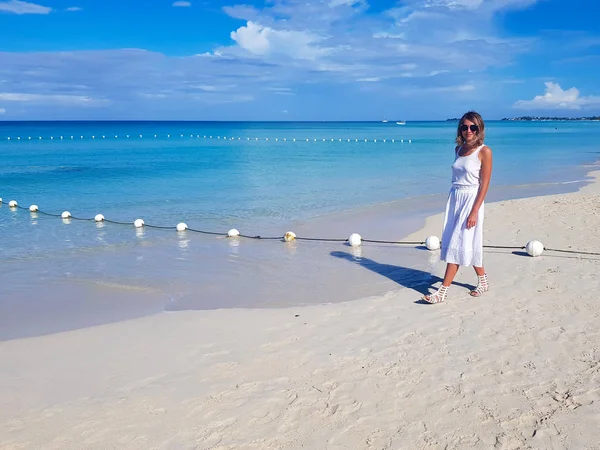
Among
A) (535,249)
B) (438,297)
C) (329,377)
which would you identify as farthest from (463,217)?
(535,249)

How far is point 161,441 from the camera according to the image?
152 inches

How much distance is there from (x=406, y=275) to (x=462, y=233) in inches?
70.9

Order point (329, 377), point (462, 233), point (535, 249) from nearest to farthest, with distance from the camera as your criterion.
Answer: point (329, 377)
point (462, 233)
point (535, 249)

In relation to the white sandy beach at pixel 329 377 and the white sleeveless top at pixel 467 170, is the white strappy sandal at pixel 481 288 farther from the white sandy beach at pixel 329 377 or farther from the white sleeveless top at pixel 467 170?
the white sleeveless top at pixel 467 170

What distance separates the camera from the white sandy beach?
3879mm

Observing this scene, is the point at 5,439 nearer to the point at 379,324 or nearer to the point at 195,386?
the point at 195,386

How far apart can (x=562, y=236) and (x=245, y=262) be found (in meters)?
5.86

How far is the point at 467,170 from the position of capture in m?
6.18

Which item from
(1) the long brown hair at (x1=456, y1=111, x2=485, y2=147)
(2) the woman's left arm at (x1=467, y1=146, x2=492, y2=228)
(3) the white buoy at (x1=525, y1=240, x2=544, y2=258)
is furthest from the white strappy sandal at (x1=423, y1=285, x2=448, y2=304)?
(3) the white buoy at (x1=525, y1=240, x2=544, y2=258)

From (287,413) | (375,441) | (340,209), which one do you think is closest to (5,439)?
(287,413)

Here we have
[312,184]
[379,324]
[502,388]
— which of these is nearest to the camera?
[502,388]

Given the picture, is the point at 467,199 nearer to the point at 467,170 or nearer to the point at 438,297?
the point at 467,170

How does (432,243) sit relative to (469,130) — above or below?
below

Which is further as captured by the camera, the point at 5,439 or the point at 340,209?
A: the point at 340,209
